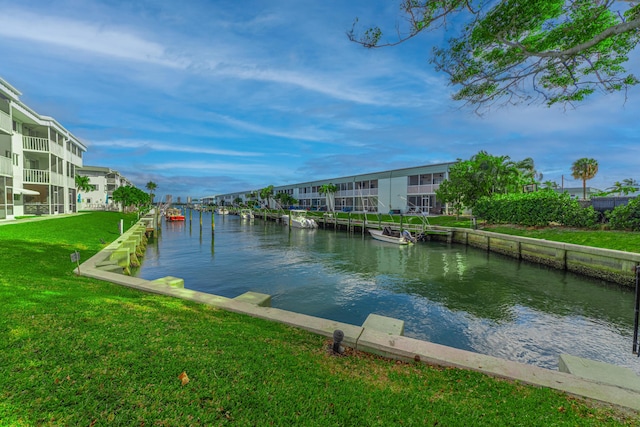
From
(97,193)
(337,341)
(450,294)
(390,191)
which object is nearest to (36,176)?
(337,341)

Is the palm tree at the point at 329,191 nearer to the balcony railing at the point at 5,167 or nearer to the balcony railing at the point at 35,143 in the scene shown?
the balcony railing at the point at 35,143

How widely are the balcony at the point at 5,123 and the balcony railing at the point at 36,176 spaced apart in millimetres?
7363

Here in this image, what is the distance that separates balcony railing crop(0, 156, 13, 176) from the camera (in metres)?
21.5

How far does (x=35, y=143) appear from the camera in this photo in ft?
97.2

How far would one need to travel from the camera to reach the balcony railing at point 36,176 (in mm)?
28328

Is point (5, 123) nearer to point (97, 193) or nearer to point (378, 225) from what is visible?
point (378, 225)

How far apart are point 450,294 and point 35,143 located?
3909cm

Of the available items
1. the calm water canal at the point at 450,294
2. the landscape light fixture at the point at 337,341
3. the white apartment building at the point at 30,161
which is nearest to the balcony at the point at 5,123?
the white apartment building at the point at 30,161

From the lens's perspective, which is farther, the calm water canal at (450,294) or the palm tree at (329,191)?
the palm tree at (329,191)

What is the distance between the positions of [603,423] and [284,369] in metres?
4.05

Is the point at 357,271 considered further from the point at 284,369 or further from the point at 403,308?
the point at 284,369

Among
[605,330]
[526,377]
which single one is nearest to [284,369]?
[526,377]

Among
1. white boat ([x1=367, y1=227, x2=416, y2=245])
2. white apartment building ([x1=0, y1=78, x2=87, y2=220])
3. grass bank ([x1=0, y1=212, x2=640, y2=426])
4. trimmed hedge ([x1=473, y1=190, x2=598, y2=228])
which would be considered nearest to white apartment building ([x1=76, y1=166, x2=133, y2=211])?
white apartment building ([x1=0, y1=78, x2=87, y2=220])

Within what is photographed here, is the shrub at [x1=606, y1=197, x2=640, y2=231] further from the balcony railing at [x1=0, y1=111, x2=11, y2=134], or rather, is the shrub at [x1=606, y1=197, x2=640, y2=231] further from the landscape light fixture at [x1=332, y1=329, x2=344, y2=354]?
the balcony railing at [x1=0, y1=111, x2=11, y2=134]
